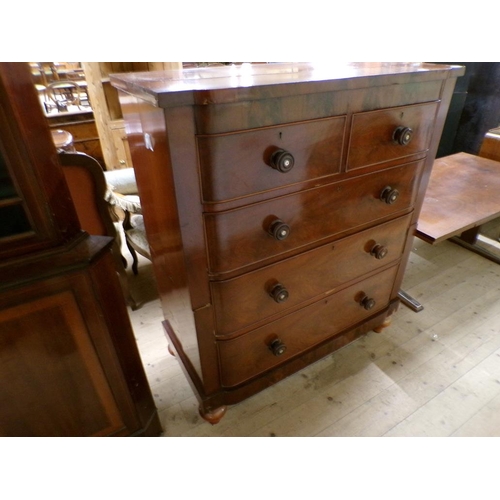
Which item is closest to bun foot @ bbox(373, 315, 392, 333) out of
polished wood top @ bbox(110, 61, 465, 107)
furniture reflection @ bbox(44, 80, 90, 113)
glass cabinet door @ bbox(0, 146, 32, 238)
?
polished wood top @ bbox(110, 61, 465, 107)

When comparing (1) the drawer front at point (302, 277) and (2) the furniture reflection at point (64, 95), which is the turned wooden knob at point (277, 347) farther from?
(2) the furniture reflection at point (64, 95)

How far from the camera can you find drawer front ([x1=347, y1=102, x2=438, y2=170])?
99cm

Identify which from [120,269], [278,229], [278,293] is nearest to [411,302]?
[278,293]

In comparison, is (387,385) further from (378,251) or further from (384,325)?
(378,251)

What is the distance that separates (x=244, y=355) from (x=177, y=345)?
1.29 ft

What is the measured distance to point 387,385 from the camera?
1504mm

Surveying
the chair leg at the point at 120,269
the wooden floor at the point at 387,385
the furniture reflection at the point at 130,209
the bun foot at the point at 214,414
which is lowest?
the wooden floor at the point at 387,385

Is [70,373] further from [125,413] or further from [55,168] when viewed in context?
[55,168]

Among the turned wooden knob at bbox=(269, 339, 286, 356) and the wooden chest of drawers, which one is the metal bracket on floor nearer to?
the wooden chest of drawers

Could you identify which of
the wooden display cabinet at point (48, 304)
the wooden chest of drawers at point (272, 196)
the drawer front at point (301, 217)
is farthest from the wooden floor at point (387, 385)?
the drawer front at point (301, 217)

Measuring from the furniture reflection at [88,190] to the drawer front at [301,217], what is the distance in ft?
1.74

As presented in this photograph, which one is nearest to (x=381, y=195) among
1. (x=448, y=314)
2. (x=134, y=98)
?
(x=134, y=98)

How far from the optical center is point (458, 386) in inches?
58.8

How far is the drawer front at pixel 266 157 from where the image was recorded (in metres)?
0.81
